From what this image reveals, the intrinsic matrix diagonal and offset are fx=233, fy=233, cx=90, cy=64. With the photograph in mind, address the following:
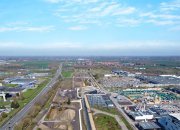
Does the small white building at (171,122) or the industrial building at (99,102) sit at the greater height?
the small white building at (171,122)

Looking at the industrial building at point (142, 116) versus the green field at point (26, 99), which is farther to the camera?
the green field at point (26, 99)

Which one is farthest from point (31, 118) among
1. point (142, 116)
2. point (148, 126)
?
point (148, 126)

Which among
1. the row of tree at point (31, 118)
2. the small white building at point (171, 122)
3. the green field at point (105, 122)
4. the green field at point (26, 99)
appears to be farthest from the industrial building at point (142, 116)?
the green field at point (26, 99)

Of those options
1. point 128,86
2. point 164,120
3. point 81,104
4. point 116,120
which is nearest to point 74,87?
point 128,86

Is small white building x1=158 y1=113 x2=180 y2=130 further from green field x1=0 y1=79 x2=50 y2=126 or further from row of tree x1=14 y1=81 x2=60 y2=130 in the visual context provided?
green field x1=0 y1=79 x2=50 y2=126

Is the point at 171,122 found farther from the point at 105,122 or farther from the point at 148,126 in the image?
the point at 105,122

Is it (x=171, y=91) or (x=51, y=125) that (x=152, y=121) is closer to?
(x=51, y=125)

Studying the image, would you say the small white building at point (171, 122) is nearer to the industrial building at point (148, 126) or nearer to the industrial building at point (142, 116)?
the industrial building at point (148, 126)
